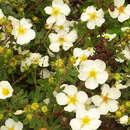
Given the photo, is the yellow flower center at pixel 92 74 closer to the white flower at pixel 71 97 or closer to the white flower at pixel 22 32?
the white flower at pixel 71 97

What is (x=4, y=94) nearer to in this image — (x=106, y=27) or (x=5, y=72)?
(x=5, y=72)

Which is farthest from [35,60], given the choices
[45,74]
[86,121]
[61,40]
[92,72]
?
[86,121]

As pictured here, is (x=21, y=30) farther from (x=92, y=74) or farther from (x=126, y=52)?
(x=126, y=52)

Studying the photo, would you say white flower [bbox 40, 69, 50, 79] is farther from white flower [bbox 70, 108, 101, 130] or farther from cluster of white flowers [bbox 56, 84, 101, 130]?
white flower [bbox 70, 108, 101, 130]

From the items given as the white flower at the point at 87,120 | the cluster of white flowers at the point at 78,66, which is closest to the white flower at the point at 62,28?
the cluster of white flowers at the point at 78,66

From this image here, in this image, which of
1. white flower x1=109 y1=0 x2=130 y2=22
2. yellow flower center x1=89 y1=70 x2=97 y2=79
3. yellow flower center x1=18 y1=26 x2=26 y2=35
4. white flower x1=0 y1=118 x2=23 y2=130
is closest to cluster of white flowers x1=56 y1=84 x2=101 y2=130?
yellow flower center x1=89 y1=70 x2=97 y2=79
